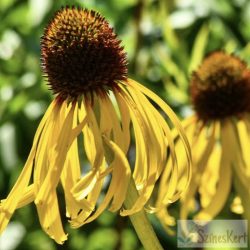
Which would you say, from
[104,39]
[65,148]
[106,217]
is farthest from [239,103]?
[65,148]

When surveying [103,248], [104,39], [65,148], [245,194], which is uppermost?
[104,39]

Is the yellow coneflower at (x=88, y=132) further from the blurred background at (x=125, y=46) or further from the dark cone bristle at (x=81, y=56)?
the blurred background at (x=125, y=46)

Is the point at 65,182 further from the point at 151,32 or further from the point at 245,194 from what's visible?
the point at 151,32

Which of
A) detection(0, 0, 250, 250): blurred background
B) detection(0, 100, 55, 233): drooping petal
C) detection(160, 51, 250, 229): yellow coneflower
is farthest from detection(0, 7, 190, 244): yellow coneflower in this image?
detection(0, 0, 250, 250): blurred background

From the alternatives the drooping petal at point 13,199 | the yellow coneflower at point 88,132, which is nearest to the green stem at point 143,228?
the yellow coneflower at point 88,132

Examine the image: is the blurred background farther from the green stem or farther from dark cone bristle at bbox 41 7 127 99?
the green stem

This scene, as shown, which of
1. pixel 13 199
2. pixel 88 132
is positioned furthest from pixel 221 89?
pixel 13 199
